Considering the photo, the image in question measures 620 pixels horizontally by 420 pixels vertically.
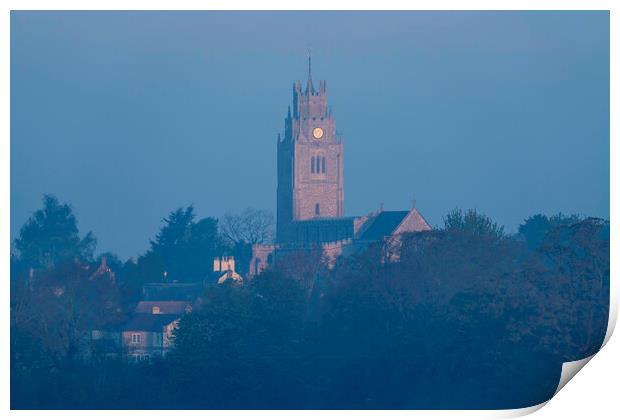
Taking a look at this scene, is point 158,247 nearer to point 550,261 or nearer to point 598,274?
point 550,261

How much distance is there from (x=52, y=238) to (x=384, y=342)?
51.6ft

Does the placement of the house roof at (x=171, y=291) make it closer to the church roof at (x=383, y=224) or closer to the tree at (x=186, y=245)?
the tree at (x=186, y=245)

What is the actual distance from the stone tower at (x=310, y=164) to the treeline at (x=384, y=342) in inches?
929

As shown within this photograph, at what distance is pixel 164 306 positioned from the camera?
33.3 m

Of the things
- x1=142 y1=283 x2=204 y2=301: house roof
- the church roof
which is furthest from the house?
the church roof

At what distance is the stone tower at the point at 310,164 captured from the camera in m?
51.6

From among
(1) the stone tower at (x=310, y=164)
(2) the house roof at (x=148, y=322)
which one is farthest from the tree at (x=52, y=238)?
(1) the stone tower at (x=310, y=164)

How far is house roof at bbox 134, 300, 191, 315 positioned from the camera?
3231cm

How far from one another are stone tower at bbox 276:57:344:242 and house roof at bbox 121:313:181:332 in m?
19.8

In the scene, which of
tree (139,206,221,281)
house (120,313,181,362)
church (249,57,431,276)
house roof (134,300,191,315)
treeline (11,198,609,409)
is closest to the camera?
treeline (11,198,609,409)

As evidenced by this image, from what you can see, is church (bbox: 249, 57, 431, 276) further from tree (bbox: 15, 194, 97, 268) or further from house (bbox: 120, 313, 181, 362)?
house (bbox: 120, 313, 181, 362)

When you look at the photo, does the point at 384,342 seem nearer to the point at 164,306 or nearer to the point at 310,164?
the point at 164,306
